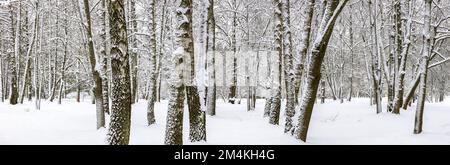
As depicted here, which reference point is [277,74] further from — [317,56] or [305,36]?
[317,56]

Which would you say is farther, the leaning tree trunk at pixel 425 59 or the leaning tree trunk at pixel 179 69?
the leaning tree trunk at pixel 425 59

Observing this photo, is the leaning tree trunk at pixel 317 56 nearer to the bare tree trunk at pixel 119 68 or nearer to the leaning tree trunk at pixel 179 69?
the leaning tree trunk at pixel 179 69

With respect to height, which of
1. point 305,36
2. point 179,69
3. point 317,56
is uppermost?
point 305,36

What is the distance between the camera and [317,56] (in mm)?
8906

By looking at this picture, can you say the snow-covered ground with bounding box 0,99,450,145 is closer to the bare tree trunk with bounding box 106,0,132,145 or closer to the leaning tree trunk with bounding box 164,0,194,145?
the bare tree trunk with bounding box 106,0,132,145

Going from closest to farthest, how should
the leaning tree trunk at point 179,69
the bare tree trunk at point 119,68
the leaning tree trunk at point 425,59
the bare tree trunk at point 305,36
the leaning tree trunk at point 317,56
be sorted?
1. the bare tree trunk at point 119,68
2. the leaning tree trunk at point 179,69
3. the leaning tree trunk at point 317,56
4. the bare tree trunk at point 305,36
5. the leaning tree trunk at point 425,59

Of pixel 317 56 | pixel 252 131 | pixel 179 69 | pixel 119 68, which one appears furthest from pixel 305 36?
pixel 119 68

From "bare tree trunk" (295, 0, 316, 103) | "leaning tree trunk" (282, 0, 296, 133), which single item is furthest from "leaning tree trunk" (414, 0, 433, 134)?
"leaning tree trunk" (282, 0, 296, 133)

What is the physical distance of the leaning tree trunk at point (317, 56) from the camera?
28.9 ft

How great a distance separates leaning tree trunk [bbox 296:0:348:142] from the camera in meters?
8.80

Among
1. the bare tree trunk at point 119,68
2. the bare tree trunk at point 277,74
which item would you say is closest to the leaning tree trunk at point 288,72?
the bare tree trunk at point 277,74
